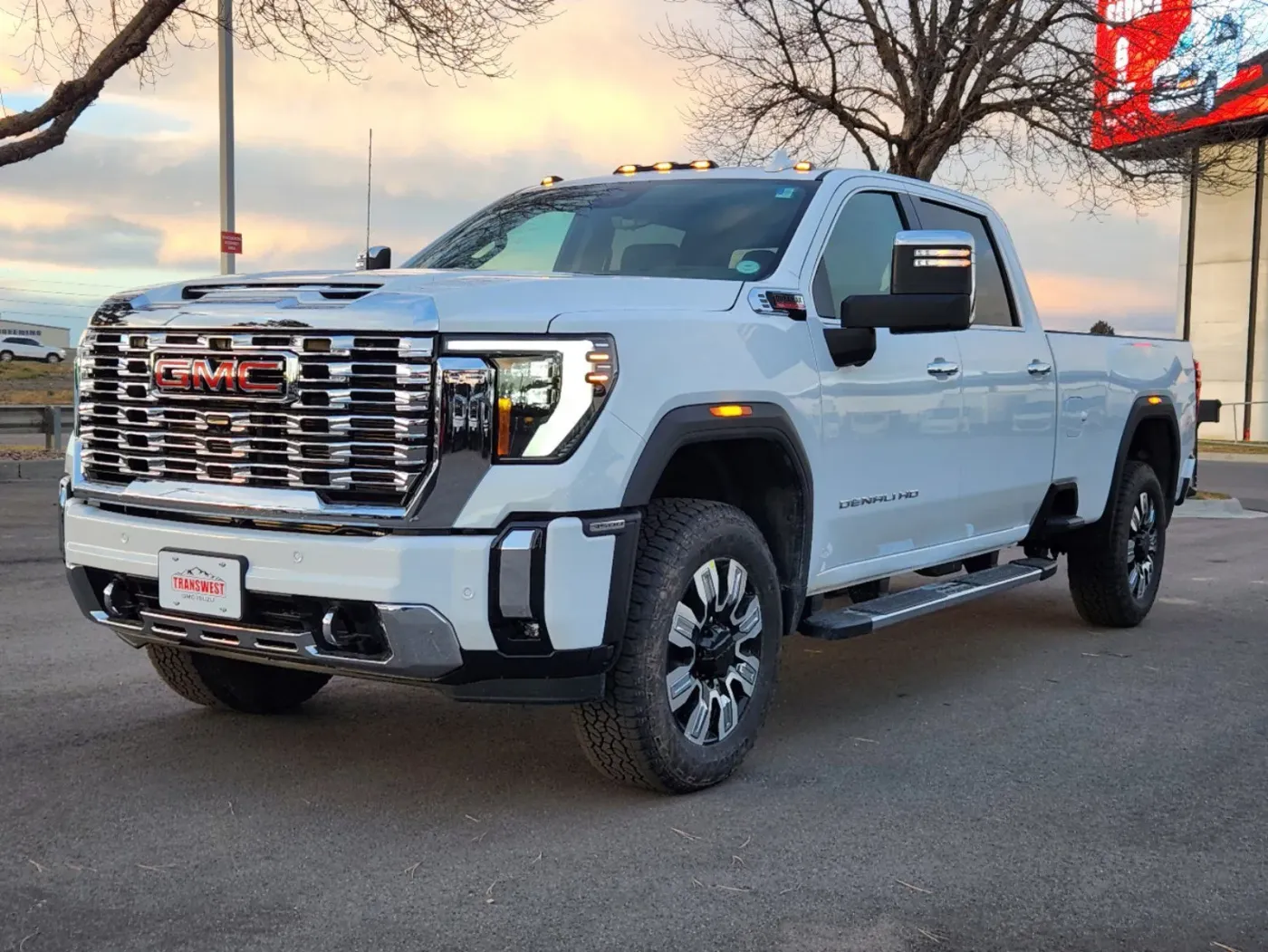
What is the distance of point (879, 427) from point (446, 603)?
2081mm

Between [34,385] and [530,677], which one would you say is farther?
[34,385]

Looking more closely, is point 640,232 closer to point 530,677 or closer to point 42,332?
point 530,677

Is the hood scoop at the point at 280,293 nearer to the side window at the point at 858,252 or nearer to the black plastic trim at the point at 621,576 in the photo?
the black plastic trim at the point at 621,576

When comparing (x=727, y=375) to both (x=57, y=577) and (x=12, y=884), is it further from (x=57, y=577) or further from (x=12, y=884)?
(x=57, y=577)

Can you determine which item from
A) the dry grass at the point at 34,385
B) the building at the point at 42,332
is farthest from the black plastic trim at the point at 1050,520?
the building at the point at 42,332

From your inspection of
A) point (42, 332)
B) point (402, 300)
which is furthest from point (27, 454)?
point (42, 332)

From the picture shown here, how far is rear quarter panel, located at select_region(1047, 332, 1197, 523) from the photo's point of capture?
21.9 ft

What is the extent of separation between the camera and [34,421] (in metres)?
17.2

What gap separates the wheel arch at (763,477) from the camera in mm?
4316

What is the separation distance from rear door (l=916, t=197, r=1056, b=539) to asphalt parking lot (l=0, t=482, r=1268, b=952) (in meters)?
0.82

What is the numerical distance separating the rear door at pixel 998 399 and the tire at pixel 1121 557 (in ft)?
3.06

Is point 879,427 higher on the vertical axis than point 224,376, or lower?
lower

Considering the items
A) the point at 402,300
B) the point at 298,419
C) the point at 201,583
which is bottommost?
the point at 201,583

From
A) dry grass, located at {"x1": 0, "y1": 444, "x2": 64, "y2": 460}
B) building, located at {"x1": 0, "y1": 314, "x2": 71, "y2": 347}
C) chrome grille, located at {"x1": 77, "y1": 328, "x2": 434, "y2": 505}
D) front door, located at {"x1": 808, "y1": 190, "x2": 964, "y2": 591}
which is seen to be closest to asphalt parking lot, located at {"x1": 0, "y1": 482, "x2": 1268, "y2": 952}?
front door, located at {"x1": 808, "y1": 190, "x2": 964, "y2": 591}
